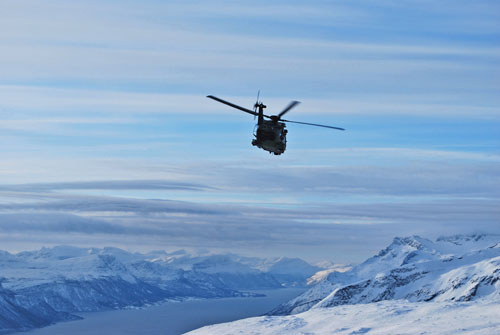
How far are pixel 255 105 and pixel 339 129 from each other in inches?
817

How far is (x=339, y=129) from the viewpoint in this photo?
302 feet

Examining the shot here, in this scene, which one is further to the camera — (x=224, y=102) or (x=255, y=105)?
(x=255, y=105)

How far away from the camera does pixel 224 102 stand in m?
96.3

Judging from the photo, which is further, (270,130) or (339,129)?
(270,130)

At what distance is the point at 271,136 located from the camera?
106 metres

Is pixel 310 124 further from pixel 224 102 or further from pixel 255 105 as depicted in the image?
pixel 255 105

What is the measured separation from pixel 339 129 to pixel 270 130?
54.7ft

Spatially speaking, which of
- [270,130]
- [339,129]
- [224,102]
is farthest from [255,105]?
[339,129]

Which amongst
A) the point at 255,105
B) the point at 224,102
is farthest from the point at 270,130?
the point at 224,102

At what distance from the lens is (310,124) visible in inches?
3585

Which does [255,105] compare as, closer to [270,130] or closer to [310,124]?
[270,130]

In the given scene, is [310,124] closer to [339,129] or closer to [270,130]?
[339,129]

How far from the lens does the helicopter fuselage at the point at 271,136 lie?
10600 centimetres

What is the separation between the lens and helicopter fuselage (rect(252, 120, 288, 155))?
106 metres
